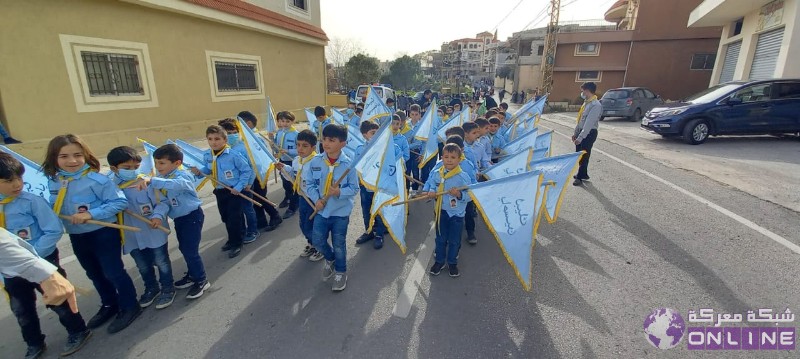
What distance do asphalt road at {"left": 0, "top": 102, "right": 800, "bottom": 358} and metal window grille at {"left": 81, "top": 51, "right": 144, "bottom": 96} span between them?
6085mm

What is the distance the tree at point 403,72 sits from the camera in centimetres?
4616

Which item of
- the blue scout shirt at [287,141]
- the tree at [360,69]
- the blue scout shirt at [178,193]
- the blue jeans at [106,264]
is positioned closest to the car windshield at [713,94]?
the blue scout shirt at [287,141]

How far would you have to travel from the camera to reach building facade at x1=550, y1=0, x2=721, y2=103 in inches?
929

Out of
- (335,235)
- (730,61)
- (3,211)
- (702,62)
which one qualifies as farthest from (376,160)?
(702,62)

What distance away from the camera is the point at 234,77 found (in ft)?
39.6

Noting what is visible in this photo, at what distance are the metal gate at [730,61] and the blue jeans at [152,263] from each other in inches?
792

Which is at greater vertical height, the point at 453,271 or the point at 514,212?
the point at 514,212

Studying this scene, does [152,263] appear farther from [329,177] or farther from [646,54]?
[646,54]

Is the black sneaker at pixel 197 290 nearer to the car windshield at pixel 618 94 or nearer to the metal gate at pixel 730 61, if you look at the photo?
the car windshield at pixel 618 94

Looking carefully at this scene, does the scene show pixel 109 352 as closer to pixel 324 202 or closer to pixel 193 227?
pixel 193 227

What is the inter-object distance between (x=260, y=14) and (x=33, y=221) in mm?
11941

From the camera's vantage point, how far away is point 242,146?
419 centimetres

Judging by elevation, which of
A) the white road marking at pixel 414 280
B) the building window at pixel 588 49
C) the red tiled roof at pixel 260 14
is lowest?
the white road marking at pixel 414 280

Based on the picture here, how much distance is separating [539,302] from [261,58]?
43.6ft
